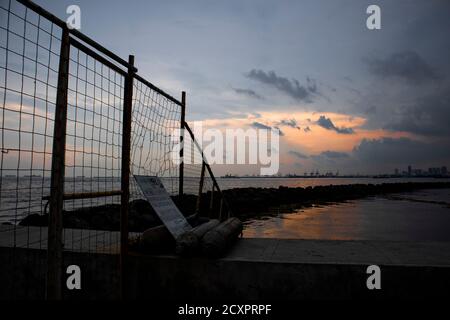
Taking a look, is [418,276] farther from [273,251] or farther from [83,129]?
[83,129]

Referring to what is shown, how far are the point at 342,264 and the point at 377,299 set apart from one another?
22.0 inches

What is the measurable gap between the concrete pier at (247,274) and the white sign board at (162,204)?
0.58m

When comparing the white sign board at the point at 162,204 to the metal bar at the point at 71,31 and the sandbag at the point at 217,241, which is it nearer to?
the sandbag at the point at 217,241

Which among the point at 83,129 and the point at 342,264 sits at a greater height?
the point at 83,129

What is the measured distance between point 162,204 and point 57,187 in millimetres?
2183

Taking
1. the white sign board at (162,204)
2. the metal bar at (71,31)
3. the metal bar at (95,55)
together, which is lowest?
the white sign board at (162,204)

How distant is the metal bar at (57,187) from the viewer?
3197mm

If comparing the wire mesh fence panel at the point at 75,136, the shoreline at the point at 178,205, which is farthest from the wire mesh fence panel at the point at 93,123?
the shoreline at the point at 178,205

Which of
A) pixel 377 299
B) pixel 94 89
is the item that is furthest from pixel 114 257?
pixel 377 299

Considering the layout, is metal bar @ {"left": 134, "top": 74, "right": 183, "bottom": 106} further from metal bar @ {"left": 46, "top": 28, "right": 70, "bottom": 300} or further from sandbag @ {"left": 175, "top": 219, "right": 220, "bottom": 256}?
sandbag @ {"left": 175, "top": 219, "right": 220, "bottom": 256}
